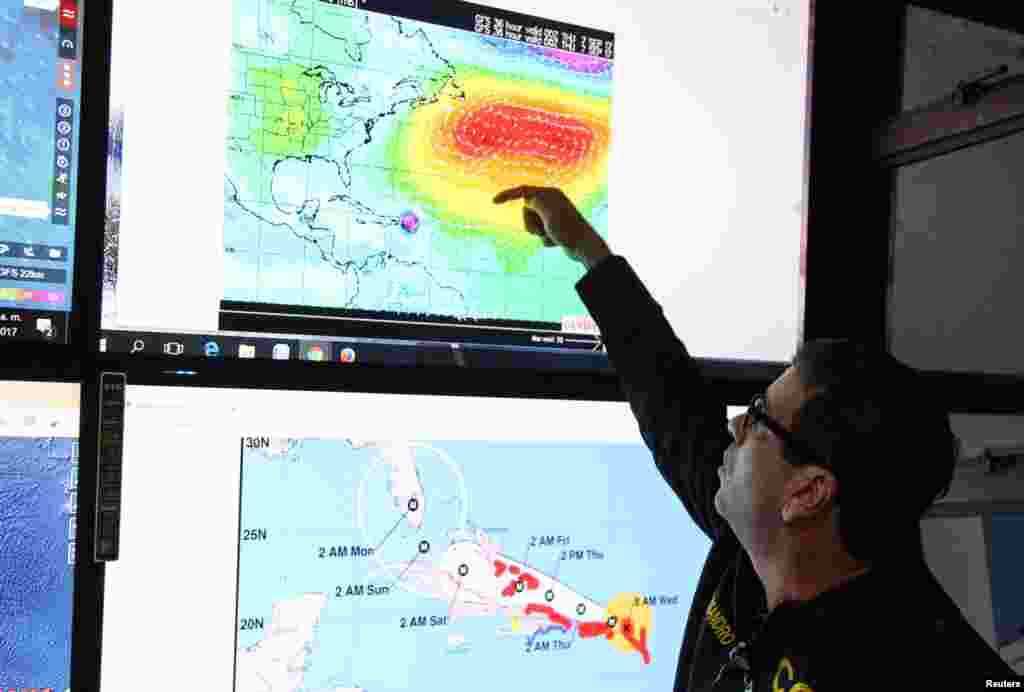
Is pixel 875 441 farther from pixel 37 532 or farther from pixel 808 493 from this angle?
pixel 37 532

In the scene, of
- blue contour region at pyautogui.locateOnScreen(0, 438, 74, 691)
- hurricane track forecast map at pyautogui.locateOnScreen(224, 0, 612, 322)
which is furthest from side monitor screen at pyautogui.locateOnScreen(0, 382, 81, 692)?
hurricane track forecast map at pyautogui.locateOnScreen(224, 0, 612, 322)

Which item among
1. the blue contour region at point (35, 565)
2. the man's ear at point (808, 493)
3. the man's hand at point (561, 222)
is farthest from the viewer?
the man's hand at point (561, 222)

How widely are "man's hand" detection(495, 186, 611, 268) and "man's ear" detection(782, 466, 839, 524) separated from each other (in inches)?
13.6

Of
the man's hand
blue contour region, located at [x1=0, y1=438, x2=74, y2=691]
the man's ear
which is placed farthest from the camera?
the man's hand

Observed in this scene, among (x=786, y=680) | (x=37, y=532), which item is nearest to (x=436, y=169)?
(x=37, y=532)

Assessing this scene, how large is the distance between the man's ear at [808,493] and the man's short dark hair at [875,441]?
1cm

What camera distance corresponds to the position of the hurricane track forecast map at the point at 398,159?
3.60ft

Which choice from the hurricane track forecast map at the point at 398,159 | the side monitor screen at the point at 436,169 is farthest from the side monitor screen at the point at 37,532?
the hurricane track forecast map at the point at 398,159

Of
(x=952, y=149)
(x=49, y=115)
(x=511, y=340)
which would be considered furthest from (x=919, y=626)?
(x=49, y=115)

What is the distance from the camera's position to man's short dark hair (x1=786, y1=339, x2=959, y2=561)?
1.05 metres

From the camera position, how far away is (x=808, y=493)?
109 centimetres

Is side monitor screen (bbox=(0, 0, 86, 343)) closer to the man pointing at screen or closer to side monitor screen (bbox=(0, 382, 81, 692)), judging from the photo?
side monitor screen (bbox=(0, 382, 81, 692))

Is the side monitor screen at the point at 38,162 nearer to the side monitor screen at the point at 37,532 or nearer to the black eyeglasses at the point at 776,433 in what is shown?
the side monitor screen at the point at 37,532

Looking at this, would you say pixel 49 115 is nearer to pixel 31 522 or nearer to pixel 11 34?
pixel 11 34
